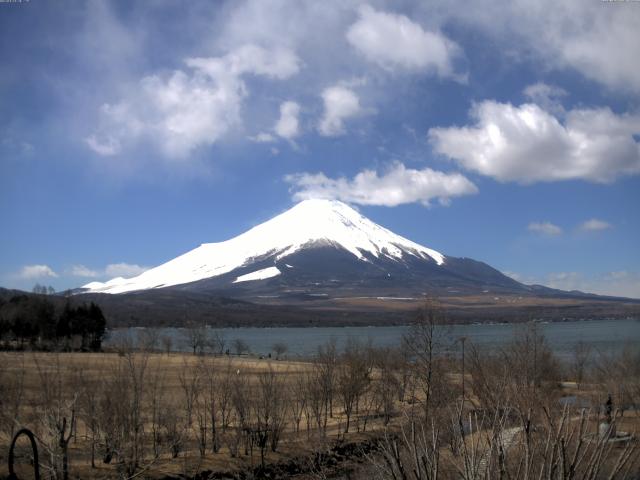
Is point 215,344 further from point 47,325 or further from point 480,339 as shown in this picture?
point 480,339

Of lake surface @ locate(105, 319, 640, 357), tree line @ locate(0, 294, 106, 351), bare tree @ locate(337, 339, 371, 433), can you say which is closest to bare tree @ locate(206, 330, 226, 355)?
lake surface @ locate(105, 319, 640, 357)

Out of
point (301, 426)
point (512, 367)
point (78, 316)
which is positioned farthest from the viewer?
point (78, 316)

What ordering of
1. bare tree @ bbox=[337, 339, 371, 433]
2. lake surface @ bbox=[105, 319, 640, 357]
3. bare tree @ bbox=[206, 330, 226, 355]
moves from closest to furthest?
bare tree @ bbox=[337, 339, 371, 433] < lake surface @ bbox=[105, 319, 640, 357] < bare tree @ bbox=[206, 330, 226, 355]

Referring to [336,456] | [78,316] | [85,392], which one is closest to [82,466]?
[85,392]

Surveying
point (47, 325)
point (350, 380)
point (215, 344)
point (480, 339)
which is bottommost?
point (215, 344)

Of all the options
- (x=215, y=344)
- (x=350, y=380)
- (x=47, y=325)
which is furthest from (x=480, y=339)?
(x=47, y=325)

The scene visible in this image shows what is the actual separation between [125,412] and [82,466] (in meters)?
2.45

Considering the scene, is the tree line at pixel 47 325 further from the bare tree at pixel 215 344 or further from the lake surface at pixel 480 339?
the bare tree at pixel 215 344

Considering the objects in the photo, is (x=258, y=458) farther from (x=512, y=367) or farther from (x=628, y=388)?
(x=628, y=388)

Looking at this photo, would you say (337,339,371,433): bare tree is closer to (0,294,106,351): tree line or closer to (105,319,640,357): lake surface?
(105,319,640,357): lake surface

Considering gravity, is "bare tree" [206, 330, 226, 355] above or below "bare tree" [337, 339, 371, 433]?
below

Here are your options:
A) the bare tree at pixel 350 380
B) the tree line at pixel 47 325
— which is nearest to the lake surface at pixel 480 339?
the tree line at pixel 47 325

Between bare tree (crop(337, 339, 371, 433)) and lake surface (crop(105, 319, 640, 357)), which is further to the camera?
lake surface (crop(105, 319, 640, 357))

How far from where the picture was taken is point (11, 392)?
2520cm
